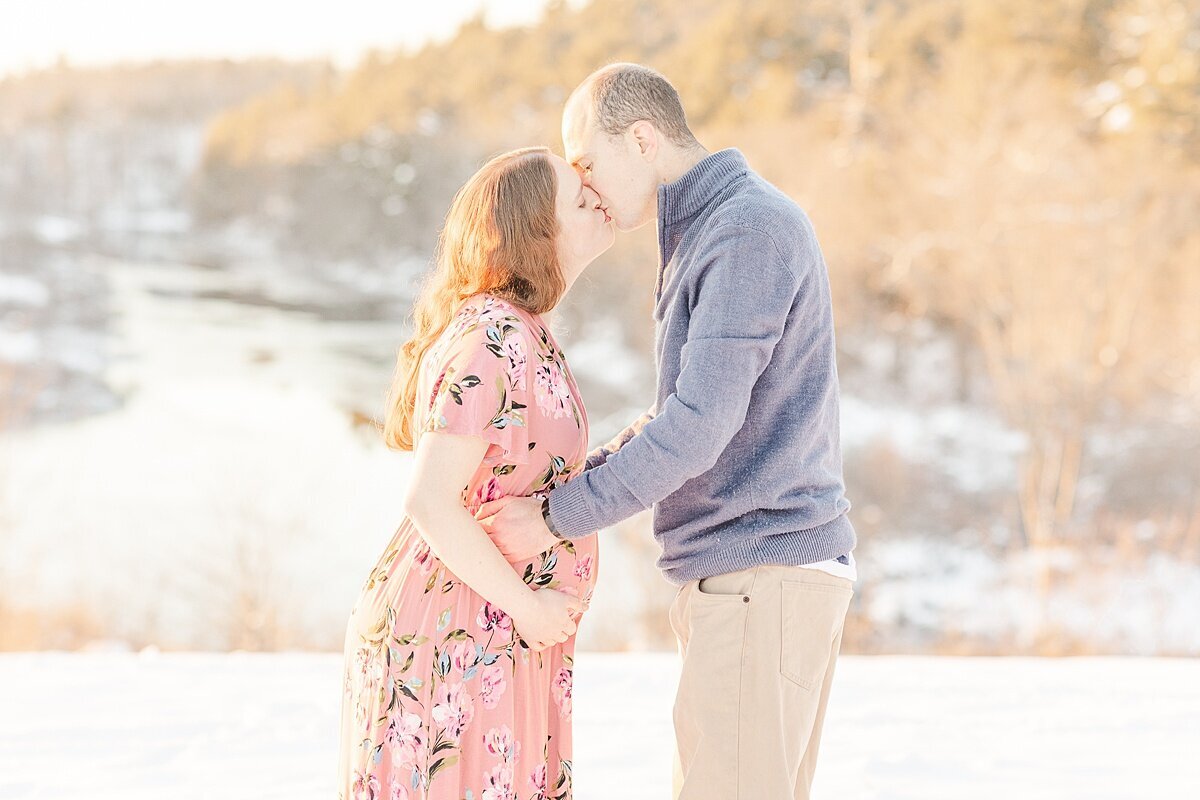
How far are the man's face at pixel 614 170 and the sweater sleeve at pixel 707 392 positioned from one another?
0.24 metres

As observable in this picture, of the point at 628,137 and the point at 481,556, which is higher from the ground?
the point at 628,137

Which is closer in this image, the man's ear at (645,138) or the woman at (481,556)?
the woman at (481,556)

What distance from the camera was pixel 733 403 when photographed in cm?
159

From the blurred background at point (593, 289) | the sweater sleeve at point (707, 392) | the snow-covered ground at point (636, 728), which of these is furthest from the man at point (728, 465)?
the blurred background at point (593, 289)

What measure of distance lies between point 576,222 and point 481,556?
1.72 ft

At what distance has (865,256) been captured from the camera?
1652 centimetres

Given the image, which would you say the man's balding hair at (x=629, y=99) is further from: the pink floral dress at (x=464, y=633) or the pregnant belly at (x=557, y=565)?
the pregnant belly at (x=557, y=565)

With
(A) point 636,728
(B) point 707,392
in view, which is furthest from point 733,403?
(A) point 636,728

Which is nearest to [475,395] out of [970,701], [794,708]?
[794,708]

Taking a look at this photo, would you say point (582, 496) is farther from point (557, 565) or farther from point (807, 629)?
point (807, 629)

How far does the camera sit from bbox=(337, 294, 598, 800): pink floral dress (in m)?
1.61

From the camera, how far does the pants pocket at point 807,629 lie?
1679 mm

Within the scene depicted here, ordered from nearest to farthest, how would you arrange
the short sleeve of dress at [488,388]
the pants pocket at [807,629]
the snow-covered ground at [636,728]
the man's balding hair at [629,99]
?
the short sleeve of dress at [488,388] → the pants pocket at [807,629] → the man's balding hair at [629,99] → the snow-covered ground at [636,728]

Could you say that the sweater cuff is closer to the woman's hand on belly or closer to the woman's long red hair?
the woman's hand on belly
